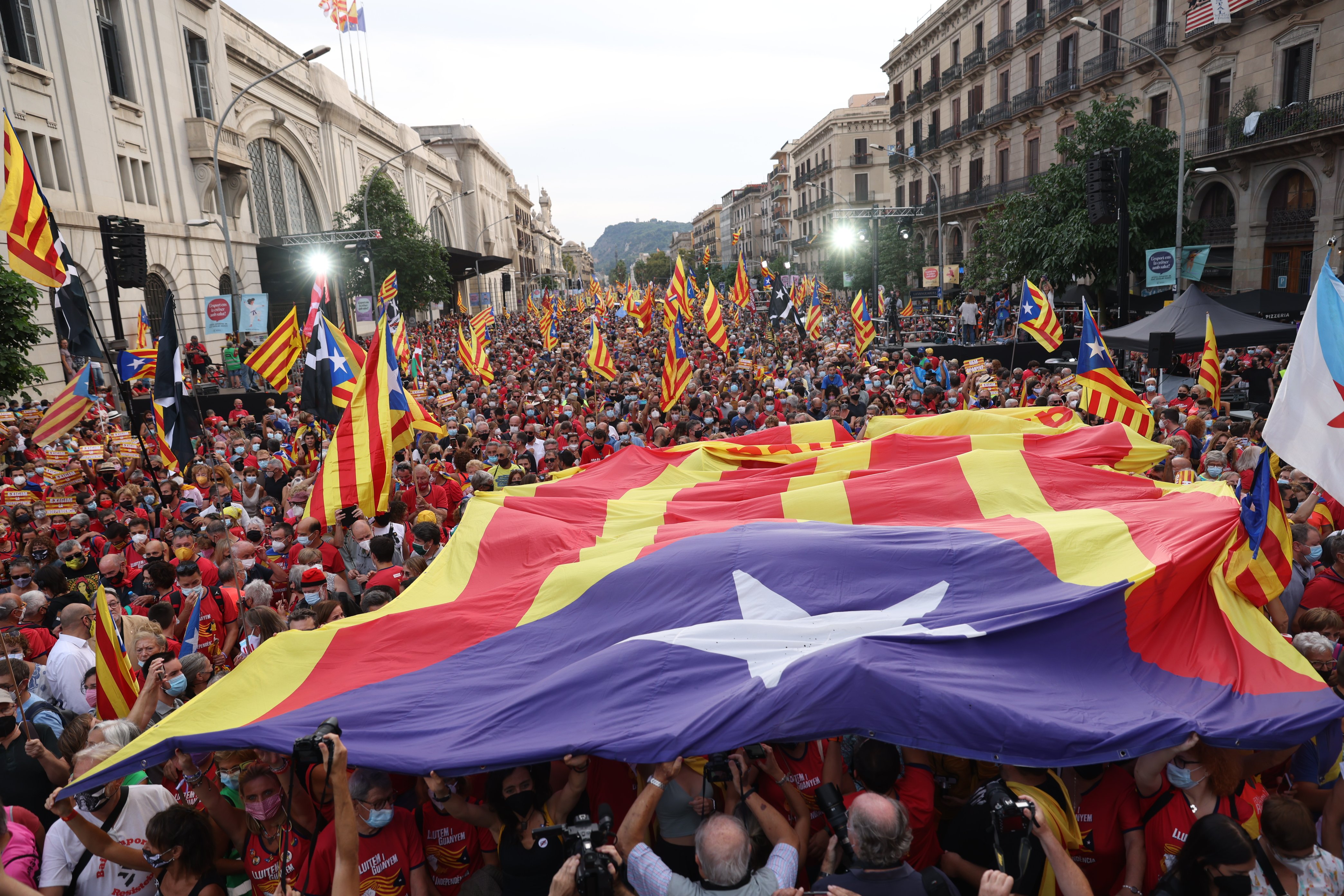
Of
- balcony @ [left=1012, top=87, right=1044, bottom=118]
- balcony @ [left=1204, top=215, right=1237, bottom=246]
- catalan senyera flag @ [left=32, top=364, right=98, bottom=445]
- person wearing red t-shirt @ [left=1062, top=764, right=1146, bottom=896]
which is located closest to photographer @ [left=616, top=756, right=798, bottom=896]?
person wearing red t-shirt @ [left=1062, top=764, right=1146, bottom=896]

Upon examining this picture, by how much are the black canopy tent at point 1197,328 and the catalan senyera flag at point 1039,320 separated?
1213 millimetres

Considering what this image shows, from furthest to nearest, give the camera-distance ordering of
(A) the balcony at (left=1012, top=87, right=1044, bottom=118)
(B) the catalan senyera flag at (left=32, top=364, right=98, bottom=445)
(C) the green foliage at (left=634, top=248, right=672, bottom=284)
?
(C) the green foliage at (left=634, top=248, right=672, bottom=284) < (A) the balcony at (left=1012, top=87, right=1044, bottom=118) < (B) the catalan senyera flag at (left=32, top=364, right=98, bottom=445)

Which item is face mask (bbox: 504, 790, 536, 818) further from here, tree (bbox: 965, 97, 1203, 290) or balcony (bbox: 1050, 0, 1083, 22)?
balcony (bbox: 1050, 0, 1083, 22)

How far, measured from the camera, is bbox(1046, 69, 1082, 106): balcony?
110ft

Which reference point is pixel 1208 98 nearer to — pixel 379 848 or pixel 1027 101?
pixel 1027 101

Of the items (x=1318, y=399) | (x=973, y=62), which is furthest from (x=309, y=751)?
(x=973, y=62)

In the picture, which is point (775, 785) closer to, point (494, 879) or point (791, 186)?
point (494, 879)

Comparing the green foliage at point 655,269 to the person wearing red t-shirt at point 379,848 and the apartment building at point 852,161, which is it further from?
the person wearing red t-shirt at point 379,848

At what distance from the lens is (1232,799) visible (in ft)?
12.5

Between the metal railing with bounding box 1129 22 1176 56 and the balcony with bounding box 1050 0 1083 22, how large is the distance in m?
4.51

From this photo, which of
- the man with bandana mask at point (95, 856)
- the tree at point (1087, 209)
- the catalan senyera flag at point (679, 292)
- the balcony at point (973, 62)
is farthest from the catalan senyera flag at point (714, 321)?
the balcony at point (973, 62)

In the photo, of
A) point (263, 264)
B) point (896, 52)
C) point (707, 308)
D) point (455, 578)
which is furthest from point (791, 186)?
point (455, 578)

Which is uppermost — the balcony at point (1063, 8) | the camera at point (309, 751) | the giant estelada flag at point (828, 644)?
the balcony at point (1063, 8)

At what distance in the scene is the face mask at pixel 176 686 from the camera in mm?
5285
